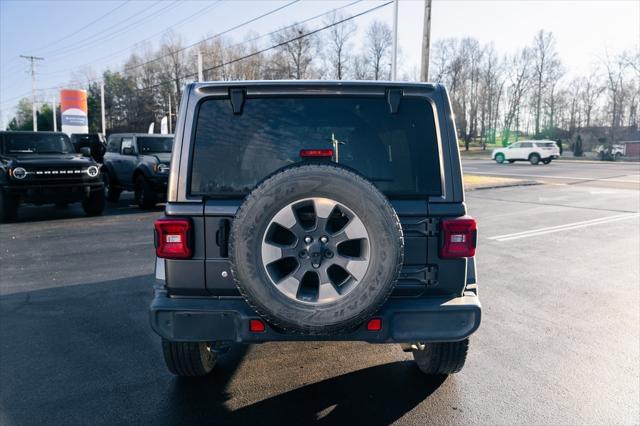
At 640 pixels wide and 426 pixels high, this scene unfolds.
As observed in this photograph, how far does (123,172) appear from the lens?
13438mm

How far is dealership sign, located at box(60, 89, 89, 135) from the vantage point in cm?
4356

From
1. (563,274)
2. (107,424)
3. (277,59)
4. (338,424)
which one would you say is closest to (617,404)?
(338,424)

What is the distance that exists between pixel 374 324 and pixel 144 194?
10801 mm

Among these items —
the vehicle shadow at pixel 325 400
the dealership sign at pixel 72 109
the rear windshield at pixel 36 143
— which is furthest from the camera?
the dealership sign at pixel 72 109

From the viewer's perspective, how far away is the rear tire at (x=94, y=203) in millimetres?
11289

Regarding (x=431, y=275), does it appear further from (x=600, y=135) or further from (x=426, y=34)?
(x=600, y=135)

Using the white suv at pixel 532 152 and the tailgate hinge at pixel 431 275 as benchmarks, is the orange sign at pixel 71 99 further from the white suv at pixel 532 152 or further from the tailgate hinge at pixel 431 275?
the tailgate hinge at pixel 431 275

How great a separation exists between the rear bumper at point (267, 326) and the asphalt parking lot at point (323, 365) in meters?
0.63

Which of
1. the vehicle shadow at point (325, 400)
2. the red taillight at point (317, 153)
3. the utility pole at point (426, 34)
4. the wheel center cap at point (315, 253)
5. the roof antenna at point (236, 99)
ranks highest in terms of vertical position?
the utility pole at point (426, 34)

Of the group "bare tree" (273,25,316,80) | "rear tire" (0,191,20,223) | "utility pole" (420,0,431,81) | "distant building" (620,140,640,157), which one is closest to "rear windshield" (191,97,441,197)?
"rear tire" (0,191,20,223)

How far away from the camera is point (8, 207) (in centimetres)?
1043

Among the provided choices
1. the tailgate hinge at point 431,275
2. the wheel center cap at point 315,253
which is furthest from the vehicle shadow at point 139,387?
the wheel center cap at point 315,253

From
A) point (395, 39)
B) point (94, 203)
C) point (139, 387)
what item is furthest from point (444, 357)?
point (395, 39)

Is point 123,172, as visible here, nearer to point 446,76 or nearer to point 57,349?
point 57,349
